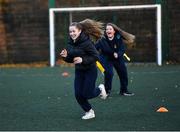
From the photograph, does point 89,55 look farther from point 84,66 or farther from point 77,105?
point 77,105

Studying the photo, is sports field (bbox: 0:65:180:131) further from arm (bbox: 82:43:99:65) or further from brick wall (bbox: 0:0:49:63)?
brick wall (bbox: 0:0:49:63)

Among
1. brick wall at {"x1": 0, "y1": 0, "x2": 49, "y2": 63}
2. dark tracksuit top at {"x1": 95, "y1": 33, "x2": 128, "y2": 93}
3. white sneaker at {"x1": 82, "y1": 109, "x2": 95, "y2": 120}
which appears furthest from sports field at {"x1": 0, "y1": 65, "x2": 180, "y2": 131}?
brick wall at {"x1": 0, "y1": 0, "x2": 49, "y2": 63}

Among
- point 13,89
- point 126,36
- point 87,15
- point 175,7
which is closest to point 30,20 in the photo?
point 87,15

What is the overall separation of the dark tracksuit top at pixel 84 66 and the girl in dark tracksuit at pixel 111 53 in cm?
254

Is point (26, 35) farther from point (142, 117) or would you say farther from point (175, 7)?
point (142, 117)

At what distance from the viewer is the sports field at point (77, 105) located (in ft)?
26.7

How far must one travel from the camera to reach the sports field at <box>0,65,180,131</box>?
8.12 m

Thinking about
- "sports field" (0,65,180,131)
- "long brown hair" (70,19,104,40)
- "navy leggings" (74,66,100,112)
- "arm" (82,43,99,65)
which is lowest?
"sports field" (0,65,180,131)

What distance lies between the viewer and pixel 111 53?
449 inches

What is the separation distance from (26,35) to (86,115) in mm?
11822

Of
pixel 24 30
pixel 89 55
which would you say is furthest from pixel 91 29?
pixel 24 30

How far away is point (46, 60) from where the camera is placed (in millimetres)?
19984

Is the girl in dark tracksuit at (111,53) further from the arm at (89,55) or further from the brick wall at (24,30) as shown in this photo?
the brick wall at (24,30)

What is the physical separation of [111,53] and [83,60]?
2884 mm
